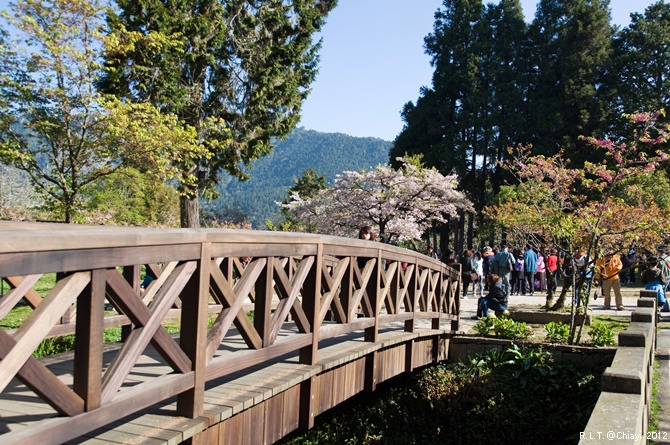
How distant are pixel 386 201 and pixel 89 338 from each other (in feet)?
66.1

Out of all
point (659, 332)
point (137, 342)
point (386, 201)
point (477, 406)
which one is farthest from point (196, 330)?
point (386, 201)

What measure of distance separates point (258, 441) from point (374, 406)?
5709 mm

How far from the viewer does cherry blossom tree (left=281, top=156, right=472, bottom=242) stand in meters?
22.7

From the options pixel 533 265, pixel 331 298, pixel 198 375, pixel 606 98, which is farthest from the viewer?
pixel 606 98

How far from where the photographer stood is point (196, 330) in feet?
11.6

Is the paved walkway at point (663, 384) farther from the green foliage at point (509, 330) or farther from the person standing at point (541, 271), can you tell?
the person standing at point (541, 271)

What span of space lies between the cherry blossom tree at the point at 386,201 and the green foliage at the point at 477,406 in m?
13.0

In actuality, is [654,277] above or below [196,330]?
above

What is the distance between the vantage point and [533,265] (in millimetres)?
18188

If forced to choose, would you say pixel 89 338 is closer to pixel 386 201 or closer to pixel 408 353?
pixel 408 353

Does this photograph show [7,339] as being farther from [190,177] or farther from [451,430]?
[190,177]

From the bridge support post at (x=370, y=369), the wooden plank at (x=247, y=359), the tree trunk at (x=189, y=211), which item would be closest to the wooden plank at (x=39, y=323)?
the wooden plank at (x=247, y=359)

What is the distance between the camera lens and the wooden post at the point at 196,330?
3.48 m

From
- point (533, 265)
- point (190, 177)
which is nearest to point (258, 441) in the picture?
point (190, 177)
